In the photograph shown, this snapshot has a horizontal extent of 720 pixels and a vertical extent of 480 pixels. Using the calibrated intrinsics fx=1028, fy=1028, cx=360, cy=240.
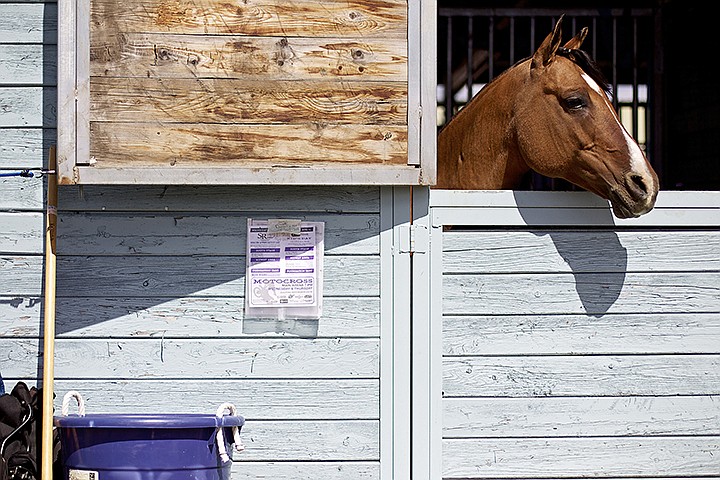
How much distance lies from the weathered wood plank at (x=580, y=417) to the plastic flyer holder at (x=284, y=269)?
538mm

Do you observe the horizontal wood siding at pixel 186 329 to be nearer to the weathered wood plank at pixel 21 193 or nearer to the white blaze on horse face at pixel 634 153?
the weathered wood plank at pixel 21 193

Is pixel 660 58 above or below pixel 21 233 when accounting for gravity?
above

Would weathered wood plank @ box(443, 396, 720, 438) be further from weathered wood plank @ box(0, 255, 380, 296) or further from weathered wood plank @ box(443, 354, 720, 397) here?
weathered wood plank @ box(0, 255, 380, 296)

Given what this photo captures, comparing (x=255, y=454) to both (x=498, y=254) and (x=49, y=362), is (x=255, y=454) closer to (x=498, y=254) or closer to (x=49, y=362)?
(x=49, y=362)

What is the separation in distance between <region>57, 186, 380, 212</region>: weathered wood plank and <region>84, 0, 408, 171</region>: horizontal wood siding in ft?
0.53

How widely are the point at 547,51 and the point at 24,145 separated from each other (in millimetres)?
1676

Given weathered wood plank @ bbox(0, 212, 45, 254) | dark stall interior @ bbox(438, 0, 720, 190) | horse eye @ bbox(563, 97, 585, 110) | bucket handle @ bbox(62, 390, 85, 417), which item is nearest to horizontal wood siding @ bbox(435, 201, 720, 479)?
horse eye @ bbox(563, 97, 585, 110)

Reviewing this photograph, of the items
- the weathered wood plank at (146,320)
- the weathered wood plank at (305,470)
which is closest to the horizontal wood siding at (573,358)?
the weathered wood plank at (305,470)

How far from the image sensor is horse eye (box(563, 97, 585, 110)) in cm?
323

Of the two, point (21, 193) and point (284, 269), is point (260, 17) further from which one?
point (21, 193)

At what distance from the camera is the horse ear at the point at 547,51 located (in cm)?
331

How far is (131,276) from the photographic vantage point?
3.07 m

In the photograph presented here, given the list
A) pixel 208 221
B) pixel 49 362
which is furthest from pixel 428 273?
pixel 49 362

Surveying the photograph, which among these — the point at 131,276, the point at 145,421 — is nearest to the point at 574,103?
the point at 131,276
